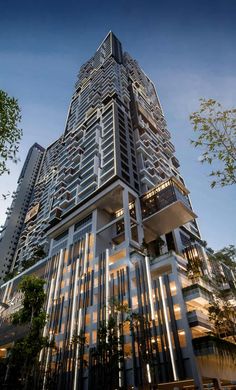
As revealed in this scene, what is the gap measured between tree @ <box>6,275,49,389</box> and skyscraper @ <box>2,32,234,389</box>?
7.54 meters

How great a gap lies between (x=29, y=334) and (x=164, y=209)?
114ft

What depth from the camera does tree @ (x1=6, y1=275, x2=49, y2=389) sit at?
82.7 ft

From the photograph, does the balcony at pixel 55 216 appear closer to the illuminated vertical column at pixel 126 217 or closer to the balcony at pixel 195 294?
the illuminated vertical column at pixel 126 217

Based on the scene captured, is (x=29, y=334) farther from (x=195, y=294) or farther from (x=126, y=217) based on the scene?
(x=126, y=217)

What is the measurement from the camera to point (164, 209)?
54.1 metres

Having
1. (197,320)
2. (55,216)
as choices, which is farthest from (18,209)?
(197,320)

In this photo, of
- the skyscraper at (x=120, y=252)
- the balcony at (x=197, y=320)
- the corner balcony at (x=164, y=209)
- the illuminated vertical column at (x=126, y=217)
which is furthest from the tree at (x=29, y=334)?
the corner balcony at (x=164, y=209)

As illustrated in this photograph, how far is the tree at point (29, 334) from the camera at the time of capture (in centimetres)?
2520

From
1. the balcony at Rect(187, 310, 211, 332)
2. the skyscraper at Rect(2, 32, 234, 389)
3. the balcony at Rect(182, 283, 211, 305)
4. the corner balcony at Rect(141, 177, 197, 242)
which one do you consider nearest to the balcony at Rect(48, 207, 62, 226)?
the skyscraper at Rect(2, 32, 234, 389)

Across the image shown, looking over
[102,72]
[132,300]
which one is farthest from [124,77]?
[132,300]

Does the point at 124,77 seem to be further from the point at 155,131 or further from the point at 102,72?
the point at 155,131

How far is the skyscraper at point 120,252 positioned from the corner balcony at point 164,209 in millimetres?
234

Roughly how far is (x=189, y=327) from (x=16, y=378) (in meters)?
20.9

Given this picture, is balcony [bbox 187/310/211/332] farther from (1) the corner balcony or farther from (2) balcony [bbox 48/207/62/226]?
(2) balcony [bbox 48/207/62/226]
